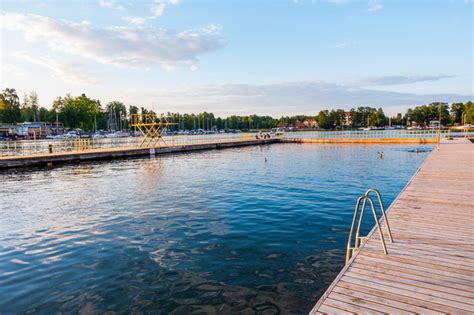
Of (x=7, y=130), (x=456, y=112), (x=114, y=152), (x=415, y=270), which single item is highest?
(x=456, y=112)

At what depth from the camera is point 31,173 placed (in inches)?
990

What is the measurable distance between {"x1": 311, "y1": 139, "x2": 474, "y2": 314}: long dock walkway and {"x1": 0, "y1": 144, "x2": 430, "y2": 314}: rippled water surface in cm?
144

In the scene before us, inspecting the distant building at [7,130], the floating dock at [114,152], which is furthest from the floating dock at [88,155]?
the distant building at [7,130]

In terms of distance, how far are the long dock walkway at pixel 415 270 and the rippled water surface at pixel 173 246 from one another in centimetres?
144

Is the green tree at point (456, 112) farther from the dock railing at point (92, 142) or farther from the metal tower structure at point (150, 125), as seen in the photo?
the metal tower structure at point (150, 125)

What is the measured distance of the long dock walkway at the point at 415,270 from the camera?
13.4 feet

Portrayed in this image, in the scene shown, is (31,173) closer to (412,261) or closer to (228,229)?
(228,229)

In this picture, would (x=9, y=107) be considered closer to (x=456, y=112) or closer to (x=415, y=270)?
(x=415, y=270)

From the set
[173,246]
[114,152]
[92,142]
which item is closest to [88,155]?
[114,152]

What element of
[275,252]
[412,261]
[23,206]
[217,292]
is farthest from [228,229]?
[23,206]

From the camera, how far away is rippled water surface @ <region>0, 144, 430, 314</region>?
6137 mm

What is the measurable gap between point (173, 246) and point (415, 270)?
645cm

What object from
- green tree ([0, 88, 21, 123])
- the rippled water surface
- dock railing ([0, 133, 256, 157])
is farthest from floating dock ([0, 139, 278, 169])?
green tree ([0, 88, 21, 123])

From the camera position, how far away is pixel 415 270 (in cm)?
513
